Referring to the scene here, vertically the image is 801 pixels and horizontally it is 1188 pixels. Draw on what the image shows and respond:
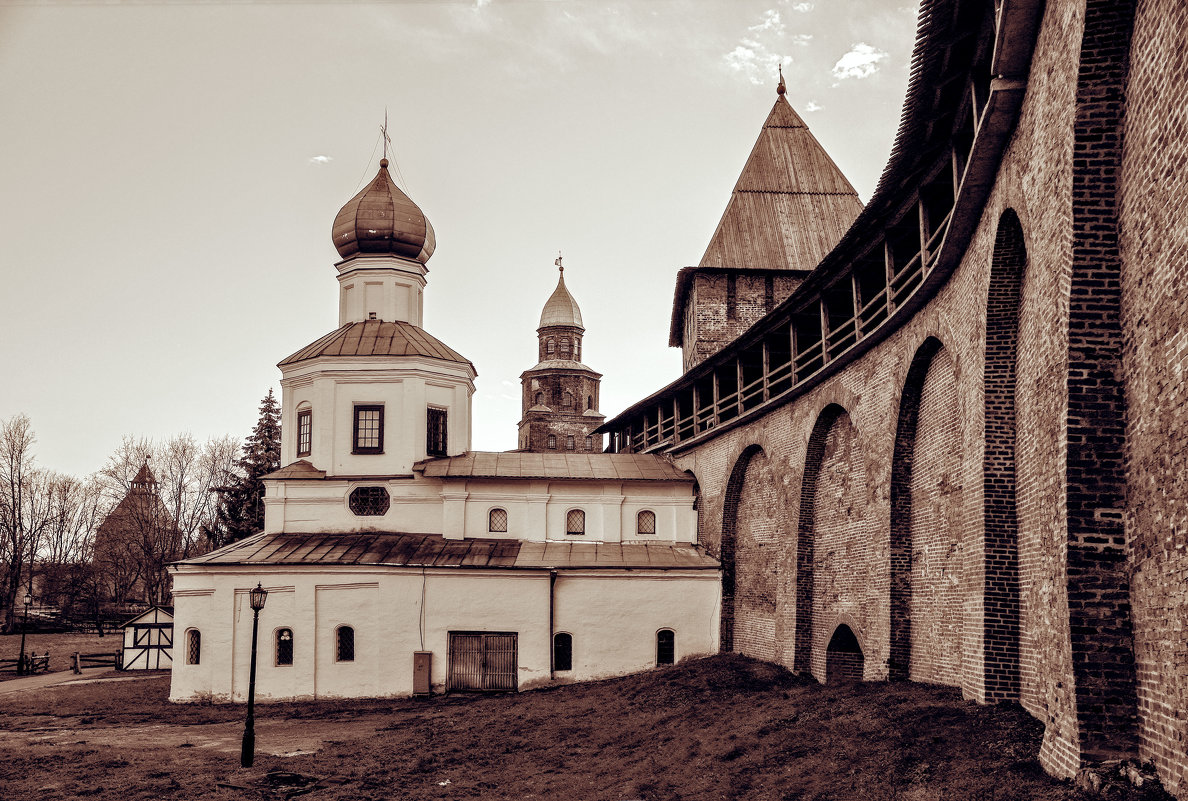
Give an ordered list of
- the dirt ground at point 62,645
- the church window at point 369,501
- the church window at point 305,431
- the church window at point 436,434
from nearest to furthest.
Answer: the church window at point 369,501, the church window at point 305,431, the church window at point 436,434, the dirt ground at point 62,645

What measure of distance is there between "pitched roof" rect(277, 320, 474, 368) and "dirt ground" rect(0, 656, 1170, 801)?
10441 mm

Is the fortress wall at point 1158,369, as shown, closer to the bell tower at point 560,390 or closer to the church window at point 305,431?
the church window at point 305,431

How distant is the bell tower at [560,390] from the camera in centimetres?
6438

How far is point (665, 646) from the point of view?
2827cm

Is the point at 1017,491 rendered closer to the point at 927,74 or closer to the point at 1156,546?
the point at 1156,546

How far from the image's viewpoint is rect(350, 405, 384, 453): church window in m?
30.7

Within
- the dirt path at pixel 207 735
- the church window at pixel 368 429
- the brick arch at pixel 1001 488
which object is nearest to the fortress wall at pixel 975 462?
the brick arch at pixel 1001 488

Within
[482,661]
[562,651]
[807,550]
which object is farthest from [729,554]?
[482,661]

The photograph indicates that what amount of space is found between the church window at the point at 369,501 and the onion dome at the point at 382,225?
815 cm

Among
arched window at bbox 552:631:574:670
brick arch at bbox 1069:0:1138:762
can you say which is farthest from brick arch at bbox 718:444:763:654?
brick arch at bbox 1069:0:1138:762

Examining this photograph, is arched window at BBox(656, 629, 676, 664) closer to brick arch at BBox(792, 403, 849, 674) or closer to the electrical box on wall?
the electrical box on wall

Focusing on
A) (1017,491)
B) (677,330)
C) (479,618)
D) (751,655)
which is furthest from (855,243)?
(677,330)

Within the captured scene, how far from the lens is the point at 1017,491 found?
12.0 meters

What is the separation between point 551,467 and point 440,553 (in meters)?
4.83
